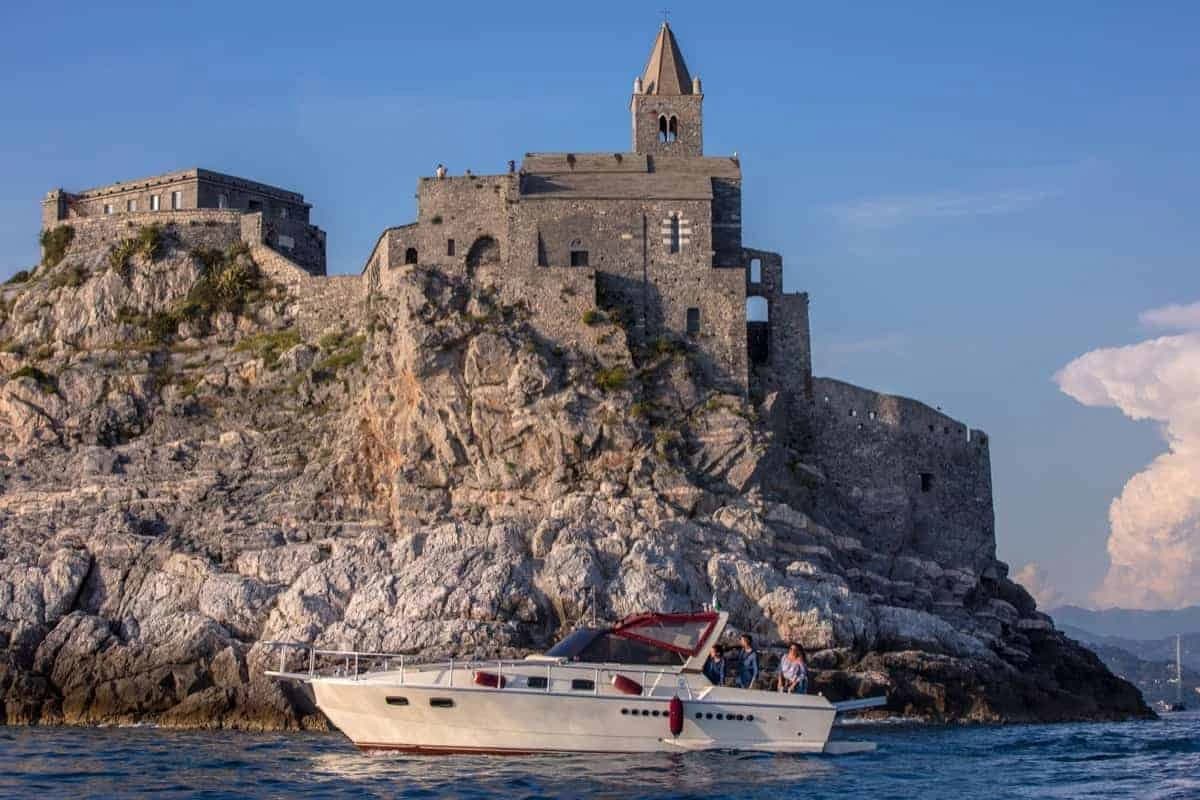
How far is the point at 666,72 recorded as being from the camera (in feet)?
198

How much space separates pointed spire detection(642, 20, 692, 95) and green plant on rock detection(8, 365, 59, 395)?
22363 millimetres

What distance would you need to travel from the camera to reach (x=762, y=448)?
54219 millimetres

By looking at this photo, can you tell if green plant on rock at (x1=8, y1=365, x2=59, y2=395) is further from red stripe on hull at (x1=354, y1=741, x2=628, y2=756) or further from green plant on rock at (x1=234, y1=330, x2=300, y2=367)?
red stripe on hull at (x1=354, y1=741, x2=628, y2=756)

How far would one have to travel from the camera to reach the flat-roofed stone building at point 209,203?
220ft

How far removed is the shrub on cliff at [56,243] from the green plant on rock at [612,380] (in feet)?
80.0

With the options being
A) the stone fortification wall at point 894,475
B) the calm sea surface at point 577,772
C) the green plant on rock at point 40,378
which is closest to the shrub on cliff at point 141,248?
the green plant on rock at point 40,378

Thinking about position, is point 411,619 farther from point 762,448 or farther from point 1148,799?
point 1148,799

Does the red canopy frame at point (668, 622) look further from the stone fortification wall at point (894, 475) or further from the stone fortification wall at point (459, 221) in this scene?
the stone fortification wall at point (459, 221)

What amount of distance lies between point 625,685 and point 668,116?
29.6 metres

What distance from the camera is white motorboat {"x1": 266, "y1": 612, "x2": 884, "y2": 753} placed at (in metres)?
34.6

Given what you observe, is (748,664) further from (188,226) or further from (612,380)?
(188,226)

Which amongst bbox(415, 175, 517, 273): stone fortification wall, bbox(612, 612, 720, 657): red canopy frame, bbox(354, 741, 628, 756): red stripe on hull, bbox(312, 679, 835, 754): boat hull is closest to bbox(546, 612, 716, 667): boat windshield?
bbox(612, 612, 720, 657): red canopy frame

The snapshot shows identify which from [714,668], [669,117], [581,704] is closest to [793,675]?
[714,668]

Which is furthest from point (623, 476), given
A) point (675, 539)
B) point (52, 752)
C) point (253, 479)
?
point (52, 752)
